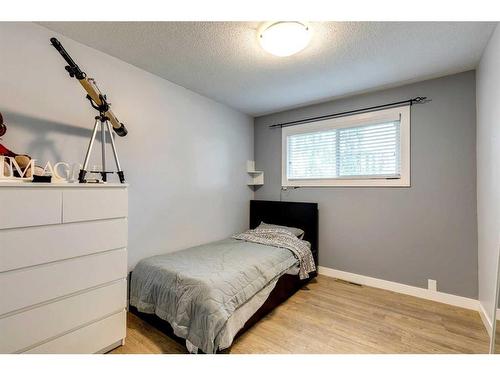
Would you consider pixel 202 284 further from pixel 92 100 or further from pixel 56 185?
pixel 92 100

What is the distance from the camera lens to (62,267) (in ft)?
4.43

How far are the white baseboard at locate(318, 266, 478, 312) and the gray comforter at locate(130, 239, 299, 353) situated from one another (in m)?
0.88

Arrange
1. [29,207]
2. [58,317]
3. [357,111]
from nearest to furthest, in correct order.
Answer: [29,207] < [58,317] < [357,111]

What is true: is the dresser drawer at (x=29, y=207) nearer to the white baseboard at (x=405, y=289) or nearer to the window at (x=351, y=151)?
the window at (x=351, y=151)

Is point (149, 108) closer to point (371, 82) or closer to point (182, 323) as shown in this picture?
point (182, 323)

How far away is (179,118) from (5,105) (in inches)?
56.3

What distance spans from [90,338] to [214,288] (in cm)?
85

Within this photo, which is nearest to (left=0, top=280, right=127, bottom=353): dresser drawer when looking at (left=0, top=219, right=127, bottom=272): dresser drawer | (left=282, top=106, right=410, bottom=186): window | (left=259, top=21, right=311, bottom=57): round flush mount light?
(left=0, top=219, right=127, bottom=272): dresser drawer

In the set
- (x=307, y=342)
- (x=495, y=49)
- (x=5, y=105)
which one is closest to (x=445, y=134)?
(x=495, y=49)

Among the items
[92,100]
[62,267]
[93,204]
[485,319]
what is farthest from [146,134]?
[485,319]

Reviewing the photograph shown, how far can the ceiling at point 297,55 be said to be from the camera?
1.67 meters

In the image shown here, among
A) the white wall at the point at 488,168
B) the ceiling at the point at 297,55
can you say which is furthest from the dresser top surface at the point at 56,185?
the white wall at the point at 488,168

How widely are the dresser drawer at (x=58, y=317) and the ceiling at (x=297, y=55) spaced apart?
1913 mm

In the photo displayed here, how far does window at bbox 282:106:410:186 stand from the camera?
262cm
